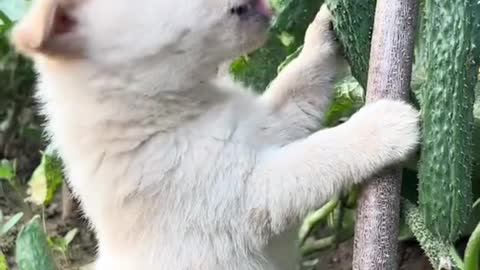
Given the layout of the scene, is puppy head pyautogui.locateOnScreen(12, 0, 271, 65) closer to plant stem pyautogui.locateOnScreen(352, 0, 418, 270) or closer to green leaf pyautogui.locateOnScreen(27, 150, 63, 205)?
plant stem pyautogui.locateOnScreen(352, 0, 418, 270)

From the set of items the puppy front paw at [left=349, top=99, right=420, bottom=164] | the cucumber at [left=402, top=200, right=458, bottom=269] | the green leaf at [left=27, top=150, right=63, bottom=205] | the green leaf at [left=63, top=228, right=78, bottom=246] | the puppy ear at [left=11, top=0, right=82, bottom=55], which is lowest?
the green leaf at [left=63, top=228, right=78, bottom=246]

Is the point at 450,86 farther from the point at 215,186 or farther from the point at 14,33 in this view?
the point at 14,33

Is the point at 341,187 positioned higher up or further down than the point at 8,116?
higher up

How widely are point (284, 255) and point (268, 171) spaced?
0.69ft

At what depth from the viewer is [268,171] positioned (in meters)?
1.33

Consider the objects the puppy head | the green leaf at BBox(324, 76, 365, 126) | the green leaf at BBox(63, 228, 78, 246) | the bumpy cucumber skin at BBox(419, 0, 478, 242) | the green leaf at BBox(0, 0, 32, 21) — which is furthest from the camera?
the green leaf at BBox(63, 228, 78, 246)

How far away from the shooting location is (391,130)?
1289mm

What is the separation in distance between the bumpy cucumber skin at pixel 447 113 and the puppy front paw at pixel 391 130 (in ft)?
0.07

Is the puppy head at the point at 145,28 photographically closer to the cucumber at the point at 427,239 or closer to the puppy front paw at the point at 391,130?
the puppy front paw at the point at 391,130

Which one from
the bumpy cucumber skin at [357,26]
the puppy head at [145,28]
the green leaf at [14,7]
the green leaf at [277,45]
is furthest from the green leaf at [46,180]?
the bumpy cucumber skin at [357,26]

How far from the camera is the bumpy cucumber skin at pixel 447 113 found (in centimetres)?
122

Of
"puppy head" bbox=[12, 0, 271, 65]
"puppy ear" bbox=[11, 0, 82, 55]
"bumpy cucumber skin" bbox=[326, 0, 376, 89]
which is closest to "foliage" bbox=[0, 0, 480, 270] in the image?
"bumpy cucumber skin" bbox=[326, 0, 376, 89]

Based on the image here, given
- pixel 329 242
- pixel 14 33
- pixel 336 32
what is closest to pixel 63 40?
pixel 14 33

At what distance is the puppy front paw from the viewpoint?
1277mm
